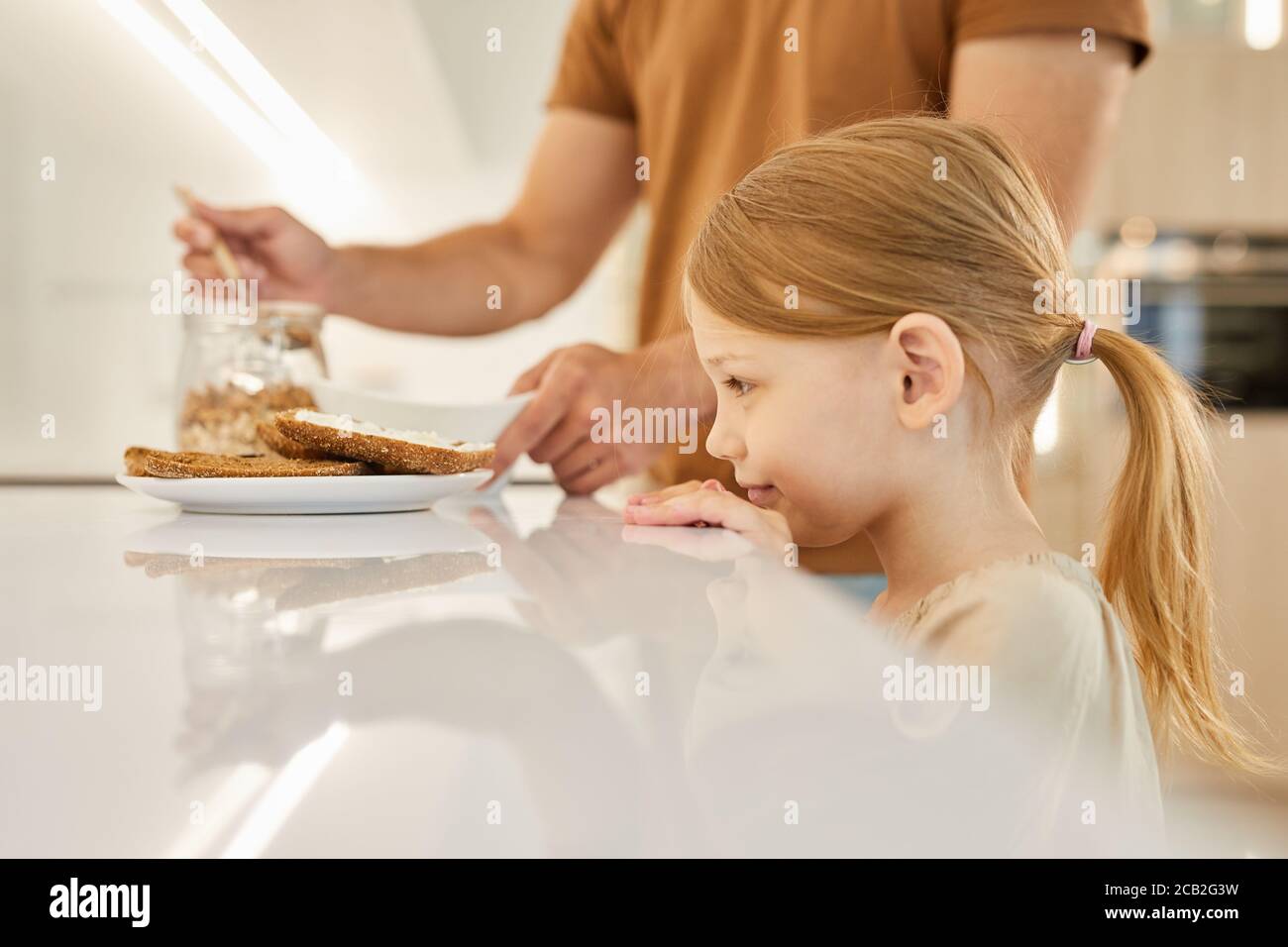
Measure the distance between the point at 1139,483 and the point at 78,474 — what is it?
1.74 metres

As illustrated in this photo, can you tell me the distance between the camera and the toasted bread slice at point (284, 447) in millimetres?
983

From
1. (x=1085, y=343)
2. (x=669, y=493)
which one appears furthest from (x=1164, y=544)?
(x=669, y=493)

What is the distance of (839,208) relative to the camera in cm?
84

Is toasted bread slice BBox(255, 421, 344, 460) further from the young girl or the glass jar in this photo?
the young girl

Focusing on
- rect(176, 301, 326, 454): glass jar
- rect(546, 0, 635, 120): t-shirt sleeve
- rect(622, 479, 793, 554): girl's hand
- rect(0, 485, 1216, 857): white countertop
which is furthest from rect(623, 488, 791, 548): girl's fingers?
rect(546, 0, 635, 120): t-shirt sleeve

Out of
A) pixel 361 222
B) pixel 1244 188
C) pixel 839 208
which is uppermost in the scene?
pixel 1244 188

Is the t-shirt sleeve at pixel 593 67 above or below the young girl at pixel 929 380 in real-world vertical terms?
above

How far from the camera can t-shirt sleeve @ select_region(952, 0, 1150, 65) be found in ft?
3.64

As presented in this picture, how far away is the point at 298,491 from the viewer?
88 centimetres

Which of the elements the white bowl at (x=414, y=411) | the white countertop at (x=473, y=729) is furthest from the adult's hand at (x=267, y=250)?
the white countertop at (x=473, y=729)

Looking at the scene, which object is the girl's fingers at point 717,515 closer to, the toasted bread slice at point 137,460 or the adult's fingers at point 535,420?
the adult's fingers at point 535,420

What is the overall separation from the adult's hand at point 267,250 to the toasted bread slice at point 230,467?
1.34 feet
